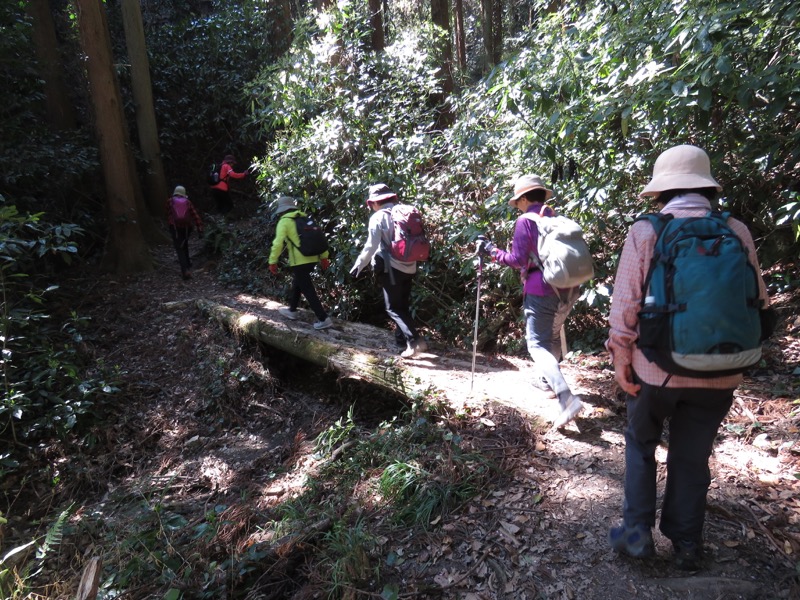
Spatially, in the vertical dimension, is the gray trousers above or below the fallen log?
above

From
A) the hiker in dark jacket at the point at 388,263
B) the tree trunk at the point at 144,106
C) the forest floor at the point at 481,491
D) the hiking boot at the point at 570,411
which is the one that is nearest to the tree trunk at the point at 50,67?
the tree trunk at the point at 144,106

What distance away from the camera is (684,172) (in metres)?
2.59

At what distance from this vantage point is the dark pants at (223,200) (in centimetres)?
1391

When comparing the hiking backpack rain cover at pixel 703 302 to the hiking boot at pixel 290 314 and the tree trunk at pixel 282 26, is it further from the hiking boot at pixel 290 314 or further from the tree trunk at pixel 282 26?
the tree trunk at pixel 282 26

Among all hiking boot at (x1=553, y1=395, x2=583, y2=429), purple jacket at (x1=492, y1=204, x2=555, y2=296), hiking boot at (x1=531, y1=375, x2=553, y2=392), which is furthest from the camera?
hiking boot at (x1=531, y1=375, x2=553, y2=392)

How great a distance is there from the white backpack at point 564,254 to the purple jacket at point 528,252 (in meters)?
0.16

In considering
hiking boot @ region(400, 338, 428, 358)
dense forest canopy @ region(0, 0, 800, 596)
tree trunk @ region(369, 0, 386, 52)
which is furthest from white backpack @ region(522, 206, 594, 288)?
tree trunk @ region(369, 0, 386, 52)

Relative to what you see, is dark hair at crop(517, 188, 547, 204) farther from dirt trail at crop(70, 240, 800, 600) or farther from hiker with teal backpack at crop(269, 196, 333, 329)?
hiker with teal backpack at crop(269, 196, 333, 329)

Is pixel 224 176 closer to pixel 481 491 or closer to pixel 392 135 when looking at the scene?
pixel 392 135

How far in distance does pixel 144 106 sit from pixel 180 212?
15.1 ft

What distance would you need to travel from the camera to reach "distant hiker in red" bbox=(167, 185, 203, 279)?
10.3 meters

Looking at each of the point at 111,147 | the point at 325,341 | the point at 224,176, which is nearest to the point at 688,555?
the point at 325,341

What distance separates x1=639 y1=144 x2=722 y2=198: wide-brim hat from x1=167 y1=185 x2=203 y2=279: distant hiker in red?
378 inches

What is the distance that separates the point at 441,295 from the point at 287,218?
2937 millimetres
